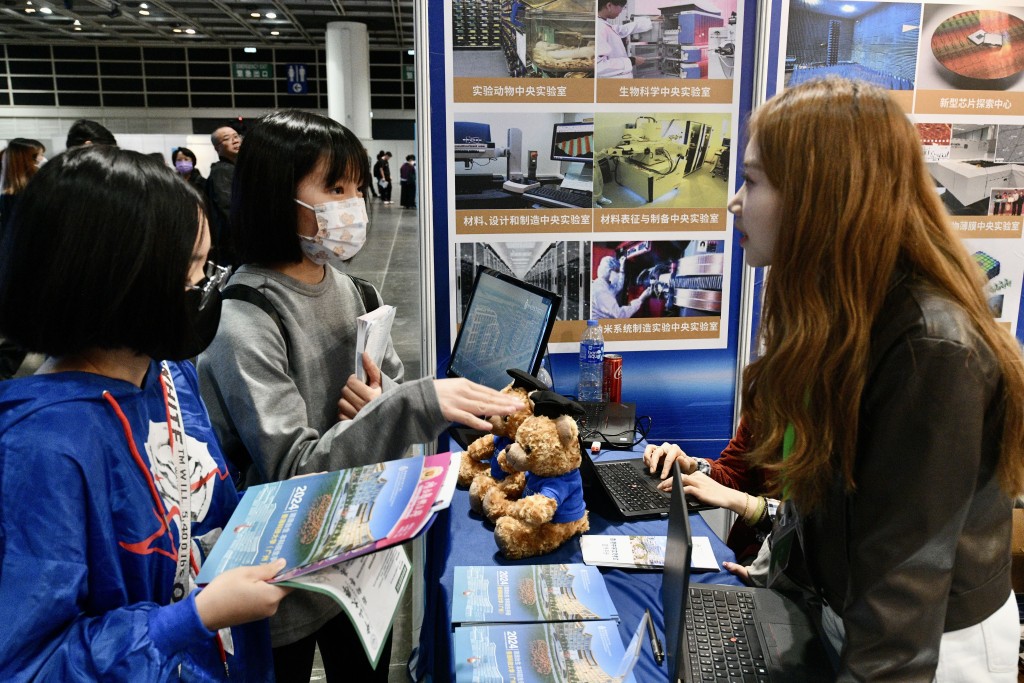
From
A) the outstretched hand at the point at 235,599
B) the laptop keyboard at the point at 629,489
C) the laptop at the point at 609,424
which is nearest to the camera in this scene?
the outstretched hand at the point at 235,599

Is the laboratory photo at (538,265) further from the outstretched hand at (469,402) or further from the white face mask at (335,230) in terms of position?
the outstretched hand at (469,402)

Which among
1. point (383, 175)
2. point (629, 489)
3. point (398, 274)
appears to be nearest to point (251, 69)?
point (383, 175)

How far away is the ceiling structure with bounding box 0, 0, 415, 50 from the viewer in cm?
1539

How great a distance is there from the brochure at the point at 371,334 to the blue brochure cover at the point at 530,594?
1.67 feet

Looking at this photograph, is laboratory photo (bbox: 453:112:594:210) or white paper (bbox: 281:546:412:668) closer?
white paper (bbox: 281:546:412:668)

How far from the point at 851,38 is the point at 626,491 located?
6.42 ft

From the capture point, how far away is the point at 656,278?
278cm

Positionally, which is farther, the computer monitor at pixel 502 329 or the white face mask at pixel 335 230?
the computer monitor at pixel 502 329

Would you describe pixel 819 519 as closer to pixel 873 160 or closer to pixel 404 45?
pixel 873 160

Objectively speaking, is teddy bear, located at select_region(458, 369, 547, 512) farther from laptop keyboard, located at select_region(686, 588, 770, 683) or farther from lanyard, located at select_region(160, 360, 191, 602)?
lanyard, located at select_region(160, 360, 191, 602)

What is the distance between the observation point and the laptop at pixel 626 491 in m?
1.76

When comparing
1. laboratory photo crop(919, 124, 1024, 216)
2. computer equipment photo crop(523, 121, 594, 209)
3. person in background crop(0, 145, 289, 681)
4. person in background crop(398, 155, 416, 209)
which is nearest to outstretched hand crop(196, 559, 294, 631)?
person in background crop(0, 145, 289, 681)

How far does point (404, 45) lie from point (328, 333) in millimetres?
21155

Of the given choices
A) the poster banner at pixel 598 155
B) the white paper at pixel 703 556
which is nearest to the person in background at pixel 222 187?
the poster banner at pixel 598 155
